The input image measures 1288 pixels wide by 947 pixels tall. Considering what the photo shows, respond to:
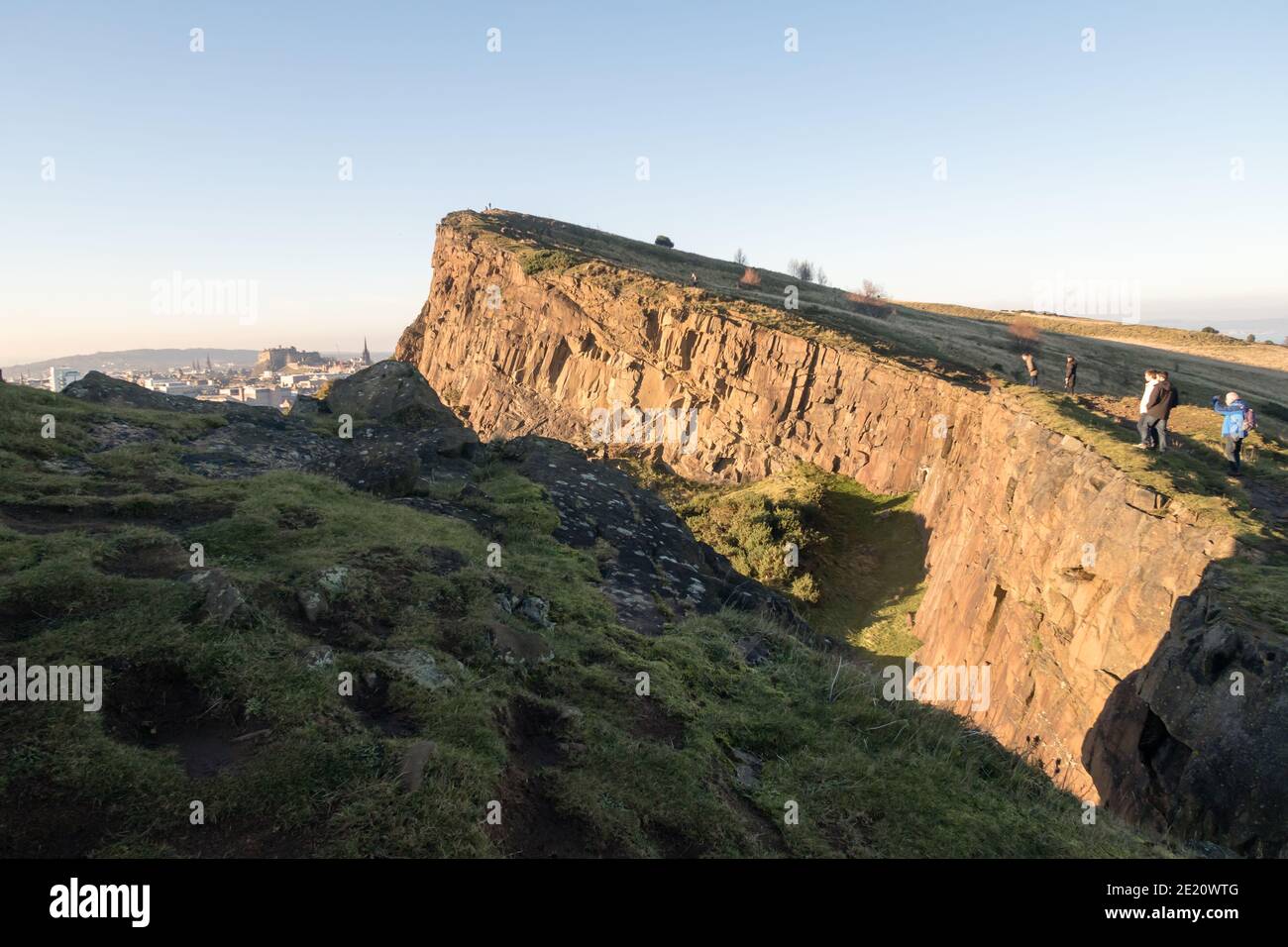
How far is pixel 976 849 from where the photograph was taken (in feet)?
14.8

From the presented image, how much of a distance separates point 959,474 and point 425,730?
22.2 meters

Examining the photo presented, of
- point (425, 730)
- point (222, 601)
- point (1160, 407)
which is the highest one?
point (1160, 407)

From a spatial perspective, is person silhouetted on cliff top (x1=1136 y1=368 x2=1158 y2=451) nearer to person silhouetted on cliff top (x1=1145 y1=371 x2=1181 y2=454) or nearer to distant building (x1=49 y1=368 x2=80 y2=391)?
person silhouetted on cliff top (x1=1145 y1=371 x2=1181 y2=454)

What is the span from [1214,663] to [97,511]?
12.8 metres

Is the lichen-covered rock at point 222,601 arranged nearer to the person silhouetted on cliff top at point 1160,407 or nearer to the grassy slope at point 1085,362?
the grassy slope at point 1085,362

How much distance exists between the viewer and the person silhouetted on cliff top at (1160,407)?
13914mm

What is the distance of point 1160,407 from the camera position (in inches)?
547

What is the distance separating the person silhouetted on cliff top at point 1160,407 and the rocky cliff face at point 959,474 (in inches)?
50.7

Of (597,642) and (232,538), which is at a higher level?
(232,538)

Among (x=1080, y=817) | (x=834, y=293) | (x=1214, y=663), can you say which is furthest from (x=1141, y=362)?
(x=1080, y=817)

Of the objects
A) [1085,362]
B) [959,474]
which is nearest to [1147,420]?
[959,474]

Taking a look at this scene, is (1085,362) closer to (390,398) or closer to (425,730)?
(390,398)

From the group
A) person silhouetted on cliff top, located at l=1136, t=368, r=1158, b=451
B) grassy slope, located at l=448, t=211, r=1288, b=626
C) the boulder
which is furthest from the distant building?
person silhouetted on cliff top, located at l=1136, t=368, r=1158, b=451

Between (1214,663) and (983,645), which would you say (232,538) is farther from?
(983,645)
